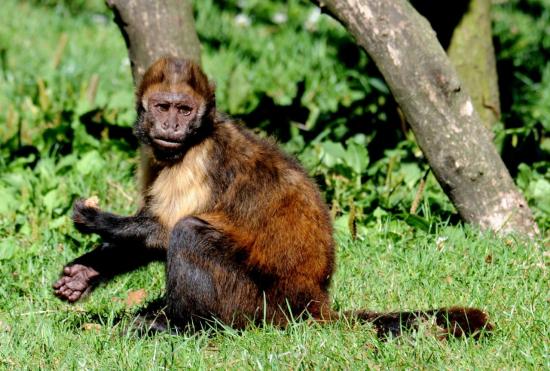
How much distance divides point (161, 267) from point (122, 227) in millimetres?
874

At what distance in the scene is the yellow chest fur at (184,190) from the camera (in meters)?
5.43

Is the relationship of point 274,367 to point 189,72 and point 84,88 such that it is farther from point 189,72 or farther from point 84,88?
point 84,88

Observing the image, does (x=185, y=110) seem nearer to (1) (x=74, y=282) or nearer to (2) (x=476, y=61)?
(1) (x=74, y=282)

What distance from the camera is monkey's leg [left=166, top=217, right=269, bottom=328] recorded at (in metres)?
5.18

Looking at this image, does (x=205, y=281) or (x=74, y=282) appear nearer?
(x=205, y=281)

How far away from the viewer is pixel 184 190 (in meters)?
5.45

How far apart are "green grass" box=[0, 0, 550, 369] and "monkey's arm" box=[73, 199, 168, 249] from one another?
450mm

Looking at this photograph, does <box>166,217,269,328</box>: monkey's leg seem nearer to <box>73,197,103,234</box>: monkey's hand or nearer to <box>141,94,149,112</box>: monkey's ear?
<box>73,197,103,234</box>: monkey's hand

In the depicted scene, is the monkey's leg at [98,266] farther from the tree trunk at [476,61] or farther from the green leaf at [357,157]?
the tree trunk at [476,61]

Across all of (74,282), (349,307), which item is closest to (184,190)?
(74,282)

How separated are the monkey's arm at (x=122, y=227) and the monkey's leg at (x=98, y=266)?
0.07 m

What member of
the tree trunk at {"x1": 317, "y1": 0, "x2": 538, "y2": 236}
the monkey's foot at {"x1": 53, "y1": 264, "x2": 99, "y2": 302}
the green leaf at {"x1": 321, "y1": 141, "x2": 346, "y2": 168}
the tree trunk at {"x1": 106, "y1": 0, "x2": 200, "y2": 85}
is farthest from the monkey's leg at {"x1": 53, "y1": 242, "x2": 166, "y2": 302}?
the green leaf at {"x1": 321, "y1": 141, "x2": 346, "y2": 168}

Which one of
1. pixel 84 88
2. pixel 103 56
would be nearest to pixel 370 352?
pixel 84 88

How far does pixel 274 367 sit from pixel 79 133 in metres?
4.19
